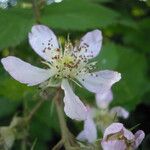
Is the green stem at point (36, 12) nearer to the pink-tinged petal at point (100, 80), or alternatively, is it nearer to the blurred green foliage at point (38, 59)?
the blurred green foliage at point (38, 59)

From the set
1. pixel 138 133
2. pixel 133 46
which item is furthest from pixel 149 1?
pixel 138 133

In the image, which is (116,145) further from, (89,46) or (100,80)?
(89,46)

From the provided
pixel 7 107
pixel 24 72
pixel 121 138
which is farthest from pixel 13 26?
pixel 121 138

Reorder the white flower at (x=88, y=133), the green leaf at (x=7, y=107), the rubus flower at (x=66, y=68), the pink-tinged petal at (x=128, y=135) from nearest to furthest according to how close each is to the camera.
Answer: the pink-tinged petal at (x=128, y=135)
the rubus flower at (x=66, y=68)
the white flower at (x=88, y=133)
the green leaf at (x=7, y=107)

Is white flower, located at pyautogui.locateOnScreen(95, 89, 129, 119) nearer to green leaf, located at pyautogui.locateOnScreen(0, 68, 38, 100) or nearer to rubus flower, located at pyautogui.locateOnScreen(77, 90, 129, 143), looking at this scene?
rubus flower, located at pyautogui.locateOnScreen(77, 90, 129, 143)

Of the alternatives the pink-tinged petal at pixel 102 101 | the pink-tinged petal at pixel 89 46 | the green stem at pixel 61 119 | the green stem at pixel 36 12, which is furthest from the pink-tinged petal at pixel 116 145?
the green stem at pixel 36 12

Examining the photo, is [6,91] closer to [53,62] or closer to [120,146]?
[53,62]
